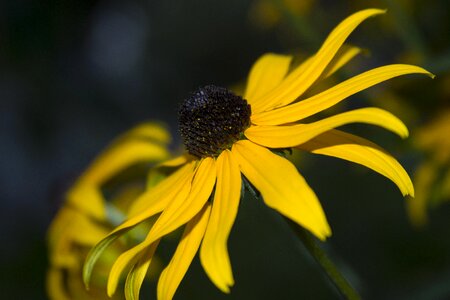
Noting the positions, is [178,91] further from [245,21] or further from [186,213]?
[186,213]

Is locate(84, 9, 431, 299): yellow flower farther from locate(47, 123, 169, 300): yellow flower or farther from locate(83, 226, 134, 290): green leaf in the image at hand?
locate(47, 123, 169, 300): yellow flower

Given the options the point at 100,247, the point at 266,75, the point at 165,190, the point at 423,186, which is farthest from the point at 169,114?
the point at 100,247

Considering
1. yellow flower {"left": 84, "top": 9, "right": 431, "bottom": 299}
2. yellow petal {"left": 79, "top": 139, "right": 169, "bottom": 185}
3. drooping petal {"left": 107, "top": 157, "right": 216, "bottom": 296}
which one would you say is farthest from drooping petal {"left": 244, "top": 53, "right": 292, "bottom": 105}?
yellow petal {"left": 79, "top": 139, "right": 169, "bottom": 185}

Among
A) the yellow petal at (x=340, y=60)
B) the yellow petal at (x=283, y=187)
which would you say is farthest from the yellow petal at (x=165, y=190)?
the yellow petal at (x=340, y=60)

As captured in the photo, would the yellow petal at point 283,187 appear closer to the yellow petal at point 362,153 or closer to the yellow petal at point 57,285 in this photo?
the yellow petal at point 362,153

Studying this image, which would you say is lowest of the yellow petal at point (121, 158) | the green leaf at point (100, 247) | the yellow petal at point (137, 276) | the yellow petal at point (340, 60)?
the yellow petal at point (137, 276)

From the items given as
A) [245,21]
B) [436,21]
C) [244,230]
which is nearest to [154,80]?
[245,21]

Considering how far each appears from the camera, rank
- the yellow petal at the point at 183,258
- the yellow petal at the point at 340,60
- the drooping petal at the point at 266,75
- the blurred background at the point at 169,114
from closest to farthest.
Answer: the yellow petal at the point at 183,258 < the yellow petal at the point at 340,60 < the drooping petal at the point at 266,75 < the blurred background at the point at 169,114
